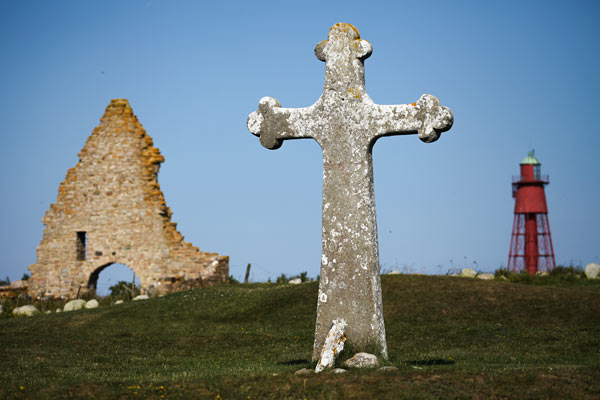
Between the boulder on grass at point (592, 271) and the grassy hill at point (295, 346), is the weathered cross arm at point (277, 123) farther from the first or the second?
the boulder on grass at point (592, 271)

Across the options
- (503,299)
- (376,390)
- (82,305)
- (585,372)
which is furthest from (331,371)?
(82,305)

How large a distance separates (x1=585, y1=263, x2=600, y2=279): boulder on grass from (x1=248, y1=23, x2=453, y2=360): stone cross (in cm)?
1652

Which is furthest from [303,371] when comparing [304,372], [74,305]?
[74,305]

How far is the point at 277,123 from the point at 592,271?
681 inches

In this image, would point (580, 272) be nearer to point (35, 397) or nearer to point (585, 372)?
point (585, 372)

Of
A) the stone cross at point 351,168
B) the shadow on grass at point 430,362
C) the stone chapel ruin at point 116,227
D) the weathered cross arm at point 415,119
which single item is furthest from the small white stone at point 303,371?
the stone chapel ruin at point 116,227

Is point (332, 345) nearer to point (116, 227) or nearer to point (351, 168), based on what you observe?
point (351, 168)

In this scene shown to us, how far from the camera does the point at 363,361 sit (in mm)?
9047

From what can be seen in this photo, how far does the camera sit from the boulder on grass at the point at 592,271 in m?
23.7

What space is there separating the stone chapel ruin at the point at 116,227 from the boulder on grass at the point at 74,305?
2.06 meters

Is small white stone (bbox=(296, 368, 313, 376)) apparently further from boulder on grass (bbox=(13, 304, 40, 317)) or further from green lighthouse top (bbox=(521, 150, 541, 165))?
green lighthouse top (bbox=(521, 150, 541, 165))

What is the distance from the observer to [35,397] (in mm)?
8094

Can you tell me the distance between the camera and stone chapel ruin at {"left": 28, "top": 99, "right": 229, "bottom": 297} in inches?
1008

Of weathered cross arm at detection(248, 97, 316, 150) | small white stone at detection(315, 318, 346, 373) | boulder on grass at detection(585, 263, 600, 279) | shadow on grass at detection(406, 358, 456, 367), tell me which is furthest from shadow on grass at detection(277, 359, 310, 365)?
boulder on grass at detection(585, 263, 600, 279)
